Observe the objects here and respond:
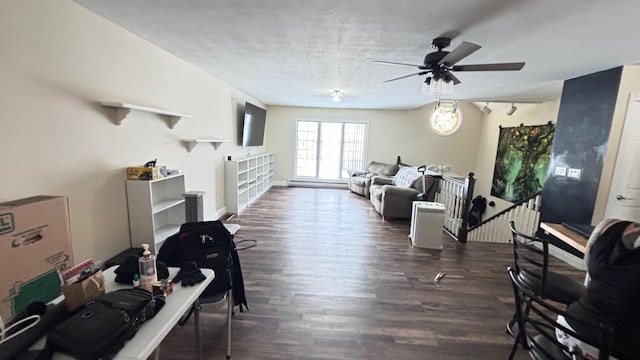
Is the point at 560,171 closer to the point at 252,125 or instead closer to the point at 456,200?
A: the point at 456,200

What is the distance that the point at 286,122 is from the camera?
7.79 m

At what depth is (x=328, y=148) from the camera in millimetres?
8016

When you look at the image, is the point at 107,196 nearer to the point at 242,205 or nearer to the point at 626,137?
the point at 242,205

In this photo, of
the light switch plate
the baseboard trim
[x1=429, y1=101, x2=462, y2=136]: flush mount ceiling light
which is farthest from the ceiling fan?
the baseboard trim

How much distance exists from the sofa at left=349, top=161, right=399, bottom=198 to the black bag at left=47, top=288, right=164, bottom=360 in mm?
5947

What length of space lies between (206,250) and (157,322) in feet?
2.03

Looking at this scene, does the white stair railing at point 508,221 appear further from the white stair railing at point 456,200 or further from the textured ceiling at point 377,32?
the textured ceiling at point 377,32

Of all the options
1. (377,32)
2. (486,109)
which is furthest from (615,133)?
(486,109)

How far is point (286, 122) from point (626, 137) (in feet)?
22.3

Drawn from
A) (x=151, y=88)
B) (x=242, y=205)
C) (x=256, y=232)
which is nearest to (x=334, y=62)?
(x=151, y=88)

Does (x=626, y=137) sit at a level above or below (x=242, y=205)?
above

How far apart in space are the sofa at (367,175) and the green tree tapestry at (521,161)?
2.60 m

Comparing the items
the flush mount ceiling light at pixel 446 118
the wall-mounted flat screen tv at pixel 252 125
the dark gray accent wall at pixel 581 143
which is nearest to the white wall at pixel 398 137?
the wall-mounted flat screen tv at pixel 252 125

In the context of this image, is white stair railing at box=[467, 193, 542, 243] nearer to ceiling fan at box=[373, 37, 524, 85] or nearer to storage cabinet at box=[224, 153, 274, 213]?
ceiling fan at box=[373, 37, 524, 85]
